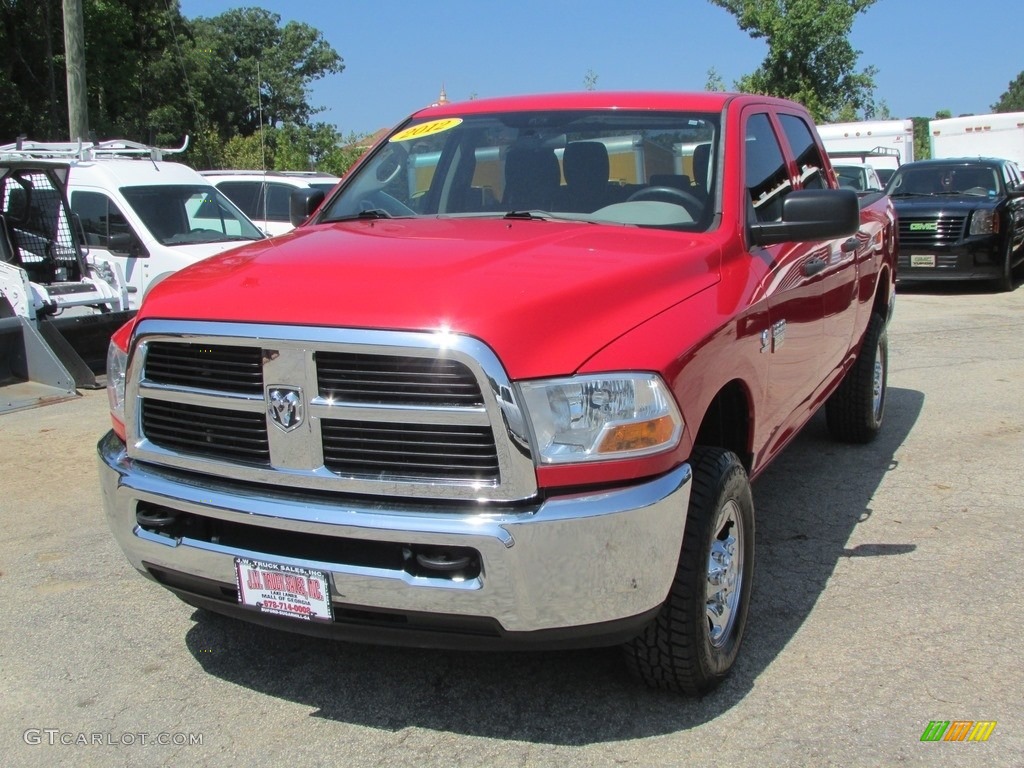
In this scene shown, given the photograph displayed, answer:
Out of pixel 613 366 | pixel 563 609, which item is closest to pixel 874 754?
pixel 563 609

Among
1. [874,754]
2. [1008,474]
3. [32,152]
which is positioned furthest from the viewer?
[32,152]

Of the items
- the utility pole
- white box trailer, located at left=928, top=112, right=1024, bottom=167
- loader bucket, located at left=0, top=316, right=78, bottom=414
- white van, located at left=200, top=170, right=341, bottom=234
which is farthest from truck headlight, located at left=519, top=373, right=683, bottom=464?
white box trailer, located at left=928, top=112, right=1024, bottom=167

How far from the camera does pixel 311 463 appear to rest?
9.55 ft

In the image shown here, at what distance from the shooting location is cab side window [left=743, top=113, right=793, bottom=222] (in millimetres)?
4180

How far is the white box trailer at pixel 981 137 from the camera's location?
24.0m

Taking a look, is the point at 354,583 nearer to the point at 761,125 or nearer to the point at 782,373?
the point at 782,373

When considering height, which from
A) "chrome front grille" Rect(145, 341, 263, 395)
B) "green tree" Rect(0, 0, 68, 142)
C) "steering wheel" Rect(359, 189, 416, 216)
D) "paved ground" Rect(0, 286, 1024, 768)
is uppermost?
"green tree" Rect(0, 0, 68, 142)

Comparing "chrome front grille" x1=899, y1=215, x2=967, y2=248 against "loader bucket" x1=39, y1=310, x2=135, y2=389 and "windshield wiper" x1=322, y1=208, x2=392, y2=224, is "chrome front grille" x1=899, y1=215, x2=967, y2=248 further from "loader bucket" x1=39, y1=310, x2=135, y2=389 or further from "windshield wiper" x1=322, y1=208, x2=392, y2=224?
"windshield wiper" x1=322, y1=208, x2=392, y2=224

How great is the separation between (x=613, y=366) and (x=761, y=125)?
2248 mm

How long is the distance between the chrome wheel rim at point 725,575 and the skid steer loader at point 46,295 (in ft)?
21.4

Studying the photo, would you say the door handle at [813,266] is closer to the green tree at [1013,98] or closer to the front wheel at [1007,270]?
the front wheel at [1007,270]

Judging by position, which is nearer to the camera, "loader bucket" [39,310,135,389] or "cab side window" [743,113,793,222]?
"cab side window" [743,113,793,222]

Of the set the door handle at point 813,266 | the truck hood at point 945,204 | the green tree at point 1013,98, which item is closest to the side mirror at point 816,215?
the door handle at point 813,266

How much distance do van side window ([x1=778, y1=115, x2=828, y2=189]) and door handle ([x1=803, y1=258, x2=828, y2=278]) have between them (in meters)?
0.59
